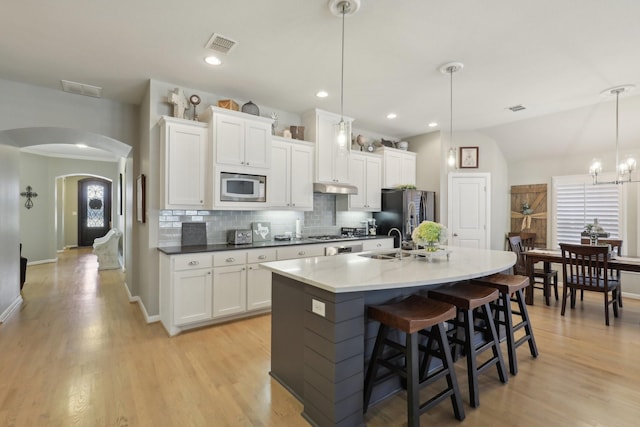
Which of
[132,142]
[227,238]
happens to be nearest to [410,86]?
[227,238]

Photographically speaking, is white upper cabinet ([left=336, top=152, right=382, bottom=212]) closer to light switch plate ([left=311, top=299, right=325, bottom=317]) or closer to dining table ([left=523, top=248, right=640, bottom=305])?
dining table ([left=523, top=248, right=640, bottom=305])

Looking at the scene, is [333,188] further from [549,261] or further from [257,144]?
[549,261]

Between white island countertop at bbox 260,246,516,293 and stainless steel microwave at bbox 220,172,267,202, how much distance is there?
5.44 feet

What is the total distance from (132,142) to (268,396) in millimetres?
3915

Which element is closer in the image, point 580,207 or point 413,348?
point 413,348

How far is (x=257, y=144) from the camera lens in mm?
3959

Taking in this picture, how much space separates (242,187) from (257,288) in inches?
50.0

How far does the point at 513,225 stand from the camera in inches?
237

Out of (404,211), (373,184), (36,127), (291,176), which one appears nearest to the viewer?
(36,127)

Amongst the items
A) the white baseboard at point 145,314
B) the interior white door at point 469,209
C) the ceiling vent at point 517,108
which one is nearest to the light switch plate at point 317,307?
the white baseboard at point 145,314

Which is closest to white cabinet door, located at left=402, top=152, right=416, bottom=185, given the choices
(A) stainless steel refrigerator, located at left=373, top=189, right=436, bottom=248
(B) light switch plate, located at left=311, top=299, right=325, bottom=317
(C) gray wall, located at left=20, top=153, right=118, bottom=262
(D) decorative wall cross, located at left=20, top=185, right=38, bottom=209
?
(A) stainless steel refrigerator, located at left=373, top=189, right=436, bottom=248

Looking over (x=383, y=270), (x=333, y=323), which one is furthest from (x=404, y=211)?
(x=333, y=323)

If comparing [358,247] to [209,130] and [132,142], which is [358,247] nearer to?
[209,130]

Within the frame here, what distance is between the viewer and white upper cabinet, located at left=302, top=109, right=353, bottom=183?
15.2 ft
